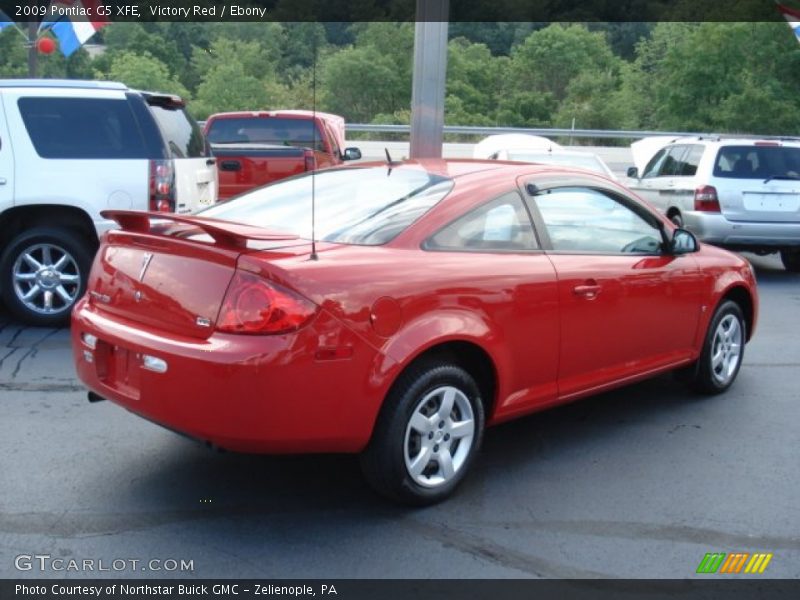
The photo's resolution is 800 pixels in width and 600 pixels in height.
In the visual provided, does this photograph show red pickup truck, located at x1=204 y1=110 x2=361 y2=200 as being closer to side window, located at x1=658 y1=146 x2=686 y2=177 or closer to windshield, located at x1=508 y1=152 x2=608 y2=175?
windshield, located at x1=508 y1=152 x2=608 y2=175

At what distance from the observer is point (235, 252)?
385 centimetres

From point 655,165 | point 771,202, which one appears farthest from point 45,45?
point 771,202

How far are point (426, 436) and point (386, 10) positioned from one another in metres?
7.67

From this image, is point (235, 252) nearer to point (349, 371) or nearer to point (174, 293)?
point (174, 293)

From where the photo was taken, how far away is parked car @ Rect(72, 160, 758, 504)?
371 centimetres

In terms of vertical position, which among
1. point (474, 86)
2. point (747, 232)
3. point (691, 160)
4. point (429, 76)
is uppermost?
point (474, 86)

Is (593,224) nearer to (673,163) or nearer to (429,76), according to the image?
(429,76)

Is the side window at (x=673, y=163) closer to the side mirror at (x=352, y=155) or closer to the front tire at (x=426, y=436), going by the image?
the side mirror at (x=352, y=155)

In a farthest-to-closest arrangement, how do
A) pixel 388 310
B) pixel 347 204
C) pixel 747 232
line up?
pixel 747 232
pixel 347 204
pixel 388 310

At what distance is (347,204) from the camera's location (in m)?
4.63

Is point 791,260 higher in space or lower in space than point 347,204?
lower

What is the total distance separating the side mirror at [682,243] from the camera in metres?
5.54
